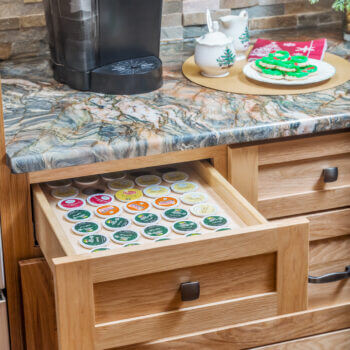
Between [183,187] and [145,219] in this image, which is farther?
[183,187]

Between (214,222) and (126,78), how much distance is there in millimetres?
472

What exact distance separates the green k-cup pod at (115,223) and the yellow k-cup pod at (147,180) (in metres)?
0.15

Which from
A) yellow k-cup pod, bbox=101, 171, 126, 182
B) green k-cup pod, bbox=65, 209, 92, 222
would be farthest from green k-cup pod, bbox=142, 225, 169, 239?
yellow k-cup pod, bbox=101, 171, 126, 182

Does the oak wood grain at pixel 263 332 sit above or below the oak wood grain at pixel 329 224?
below

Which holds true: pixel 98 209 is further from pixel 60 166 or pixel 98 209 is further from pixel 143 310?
pixel 143 310

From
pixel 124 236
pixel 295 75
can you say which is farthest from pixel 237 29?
pixel 124 236

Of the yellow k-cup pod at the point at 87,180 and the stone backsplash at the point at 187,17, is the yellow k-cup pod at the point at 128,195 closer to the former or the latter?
the yellow k-cup pod at the point at 87,180

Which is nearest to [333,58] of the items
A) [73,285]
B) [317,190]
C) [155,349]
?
[317,190]

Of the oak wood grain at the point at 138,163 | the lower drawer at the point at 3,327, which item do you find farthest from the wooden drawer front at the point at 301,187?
the lower drawer at the point at 3,327

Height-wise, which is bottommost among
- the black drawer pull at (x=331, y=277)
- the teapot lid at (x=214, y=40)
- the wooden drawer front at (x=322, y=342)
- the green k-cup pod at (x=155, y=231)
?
the wooden drawer front at (x=322, y=342)

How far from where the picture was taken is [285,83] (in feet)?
5.57

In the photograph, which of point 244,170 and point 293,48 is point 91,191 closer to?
point 244,170

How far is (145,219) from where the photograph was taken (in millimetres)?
1376

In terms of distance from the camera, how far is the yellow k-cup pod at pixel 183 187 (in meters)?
1.48
